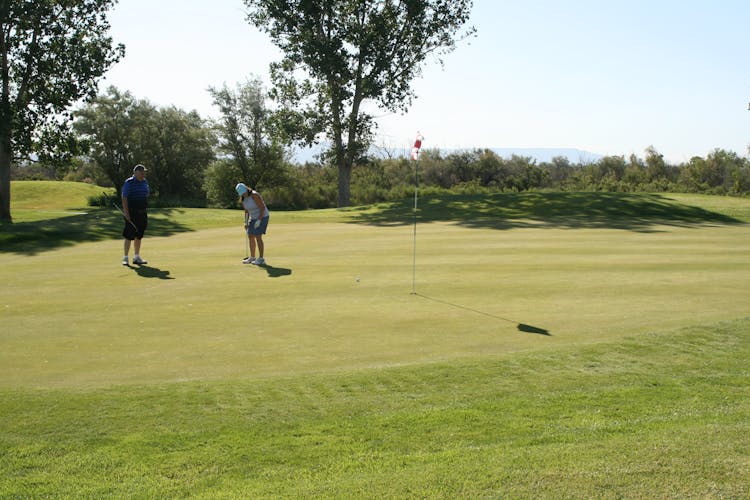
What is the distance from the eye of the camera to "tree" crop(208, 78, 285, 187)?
63.9 metres

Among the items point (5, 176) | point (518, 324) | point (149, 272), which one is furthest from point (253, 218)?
point (5, 176)

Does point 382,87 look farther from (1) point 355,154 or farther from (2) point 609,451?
(2) point 609,451

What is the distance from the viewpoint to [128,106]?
64.4 meters

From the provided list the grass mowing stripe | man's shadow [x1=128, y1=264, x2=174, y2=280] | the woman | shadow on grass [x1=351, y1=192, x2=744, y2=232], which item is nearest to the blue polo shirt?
man's shadow [x1=128, y1=264, x2=174, y2=280]

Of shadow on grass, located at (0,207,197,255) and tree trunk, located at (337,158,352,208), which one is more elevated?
tree trunk, located at (337,158,352,208)

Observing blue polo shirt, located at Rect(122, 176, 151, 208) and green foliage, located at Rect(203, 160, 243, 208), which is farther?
green foliage, located at Rect(203, 160, 243, 208)

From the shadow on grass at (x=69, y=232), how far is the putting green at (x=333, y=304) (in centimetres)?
197

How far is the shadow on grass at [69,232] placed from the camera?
68.7 ft

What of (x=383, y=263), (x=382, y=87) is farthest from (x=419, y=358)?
(x=382, y=87)

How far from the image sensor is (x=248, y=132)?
2537 inches

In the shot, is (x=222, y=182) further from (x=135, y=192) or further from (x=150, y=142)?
(x=135, y=192)

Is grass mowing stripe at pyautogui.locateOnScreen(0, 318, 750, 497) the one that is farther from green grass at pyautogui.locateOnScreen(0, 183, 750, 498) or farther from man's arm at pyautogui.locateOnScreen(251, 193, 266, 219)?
man's arm at pyautogui.locateOnScreen(251, 193, 266, 219)

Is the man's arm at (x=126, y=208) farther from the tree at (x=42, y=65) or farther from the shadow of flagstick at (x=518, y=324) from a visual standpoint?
the tree at (x=42, y=65)

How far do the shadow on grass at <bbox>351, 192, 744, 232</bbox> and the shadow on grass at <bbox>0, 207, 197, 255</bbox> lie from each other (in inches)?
329
